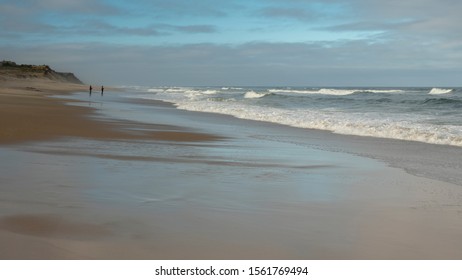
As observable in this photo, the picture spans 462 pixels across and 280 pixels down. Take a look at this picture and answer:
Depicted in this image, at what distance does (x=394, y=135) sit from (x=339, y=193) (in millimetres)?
8483

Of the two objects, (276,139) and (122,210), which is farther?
(276,139)

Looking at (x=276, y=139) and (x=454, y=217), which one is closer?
(x=454, y=217)

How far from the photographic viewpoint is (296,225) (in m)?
4.71

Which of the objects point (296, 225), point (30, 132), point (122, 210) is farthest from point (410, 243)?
point (30, 132)

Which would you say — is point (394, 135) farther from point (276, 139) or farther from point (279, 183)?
point (279, 183)

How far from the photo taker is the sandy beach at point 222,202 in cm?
399

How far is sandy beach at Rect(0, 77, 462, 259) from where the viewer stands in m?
3.99

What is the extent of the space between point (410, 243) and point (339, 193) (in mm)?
2091

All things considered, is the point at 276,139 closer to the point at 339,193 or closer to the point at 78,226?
the point at 339,193

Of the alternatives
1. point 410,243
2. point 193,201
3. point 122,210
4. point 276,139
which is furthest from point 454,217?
point 276,139

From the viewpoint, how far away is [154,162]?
834 cm

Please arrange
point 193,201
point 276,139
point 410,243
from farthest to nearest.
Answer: point 276,139
point 193,201
point 410,243

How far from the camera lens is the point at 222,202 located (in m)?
5.59
